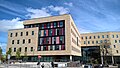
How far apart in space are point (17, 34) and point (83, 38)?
42.2 m

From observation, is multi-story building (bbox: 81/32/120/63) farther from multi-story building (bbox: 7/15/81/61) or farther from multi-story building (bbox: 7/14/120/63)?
multi-story building (bbox: 7/15/81/61)

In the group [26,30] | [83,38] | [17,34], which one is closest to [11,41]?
[17,34]

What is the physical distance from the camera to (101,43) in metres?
88.8

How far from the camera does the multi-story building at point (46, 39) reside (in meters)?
65.0

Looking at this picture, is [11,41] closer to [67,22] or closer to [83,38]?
[67,22]

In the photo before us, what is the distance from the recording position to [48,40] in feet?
224

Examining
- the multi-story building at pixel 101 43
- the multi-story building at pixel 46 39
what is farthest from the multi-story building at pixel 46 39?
the multi-story building at pixel 101 43

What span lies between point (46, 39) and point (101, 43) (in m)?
34.4

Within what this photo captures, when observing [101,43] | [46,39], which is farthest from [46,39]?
[101,43]

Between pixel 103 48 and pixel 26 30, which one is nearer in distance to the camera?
pixel 26 30

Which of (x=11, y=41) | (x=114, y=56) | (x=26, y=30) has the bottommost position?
(x=114, y=56)

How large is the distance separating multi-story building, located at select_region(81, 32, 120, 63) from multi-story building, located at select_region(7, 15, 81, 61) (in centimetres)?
2641

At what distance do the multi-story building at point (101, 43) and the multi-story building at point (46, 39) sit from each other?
26414 millimetres

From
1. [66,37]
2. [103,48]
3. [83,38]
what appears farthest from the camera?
[83,38]
